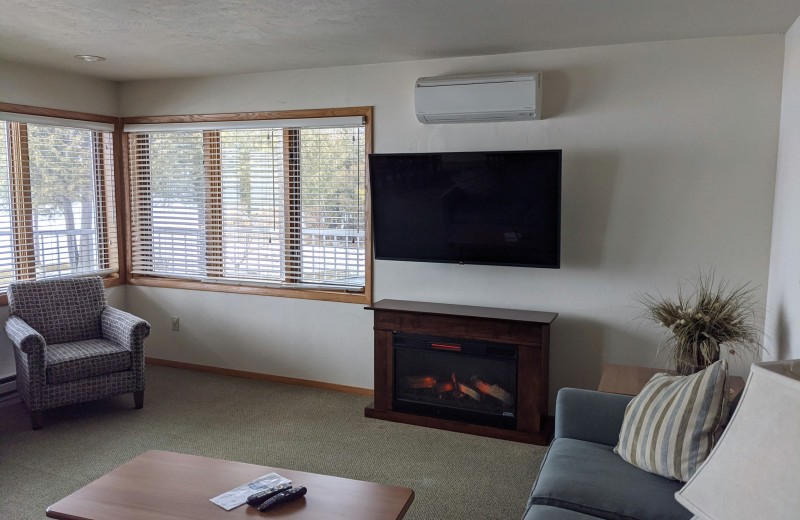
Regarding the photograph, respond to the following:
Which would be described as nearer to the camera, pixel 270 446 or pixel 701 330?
pixel 701 330

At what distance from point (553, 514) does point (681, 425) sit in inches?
22.3

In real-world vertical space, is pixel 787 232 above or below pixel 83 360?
above

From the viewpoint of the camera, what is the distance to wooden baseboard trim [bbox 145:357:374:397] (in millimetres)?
4719

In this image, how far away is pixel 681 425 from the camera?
2242 millimetres

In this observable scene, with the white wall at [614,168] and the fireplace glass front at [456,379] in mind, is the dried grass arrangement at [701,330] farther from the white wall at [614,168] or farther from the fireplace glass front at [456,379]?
the fireplace glass front at [456,379]

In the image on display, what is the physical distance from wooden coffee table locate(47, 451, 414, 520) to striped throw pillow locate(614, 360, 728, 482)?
89cm

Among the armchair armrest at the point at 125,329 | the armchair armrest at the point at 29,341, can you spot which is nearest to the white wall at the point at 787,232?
the armchair armrest at the point at 125,329

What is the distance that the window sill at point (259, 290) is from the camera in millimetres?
4668

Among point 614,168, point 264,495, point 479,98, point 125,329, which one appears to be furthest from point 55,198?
point 614,168

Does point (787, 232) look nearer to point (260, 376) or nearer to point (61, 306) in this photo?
point (260, 376)

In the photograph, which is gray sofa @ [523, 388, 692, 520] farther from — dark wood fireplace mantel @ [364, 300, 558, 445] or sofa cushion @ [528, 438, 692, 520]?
dark wood fireplace mantel @ [364, 300, 558, 445]

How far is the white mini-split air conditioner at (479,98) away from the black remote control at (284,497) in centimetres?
248

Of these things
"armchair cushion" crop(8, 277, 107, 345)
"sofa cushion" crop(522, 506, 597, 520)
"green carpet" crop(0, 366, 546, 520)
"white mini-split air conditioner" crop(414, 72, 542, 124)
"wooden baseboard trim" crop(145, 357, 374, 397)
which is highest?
"white mini-split air conditioner" crop(414, 72, 542, 124)

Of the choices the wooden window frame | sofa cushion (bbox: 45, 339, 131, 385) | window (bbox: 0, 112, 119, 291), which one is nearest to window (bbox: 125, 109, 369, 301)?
window (bbox: 0, 112, 119, 291)
